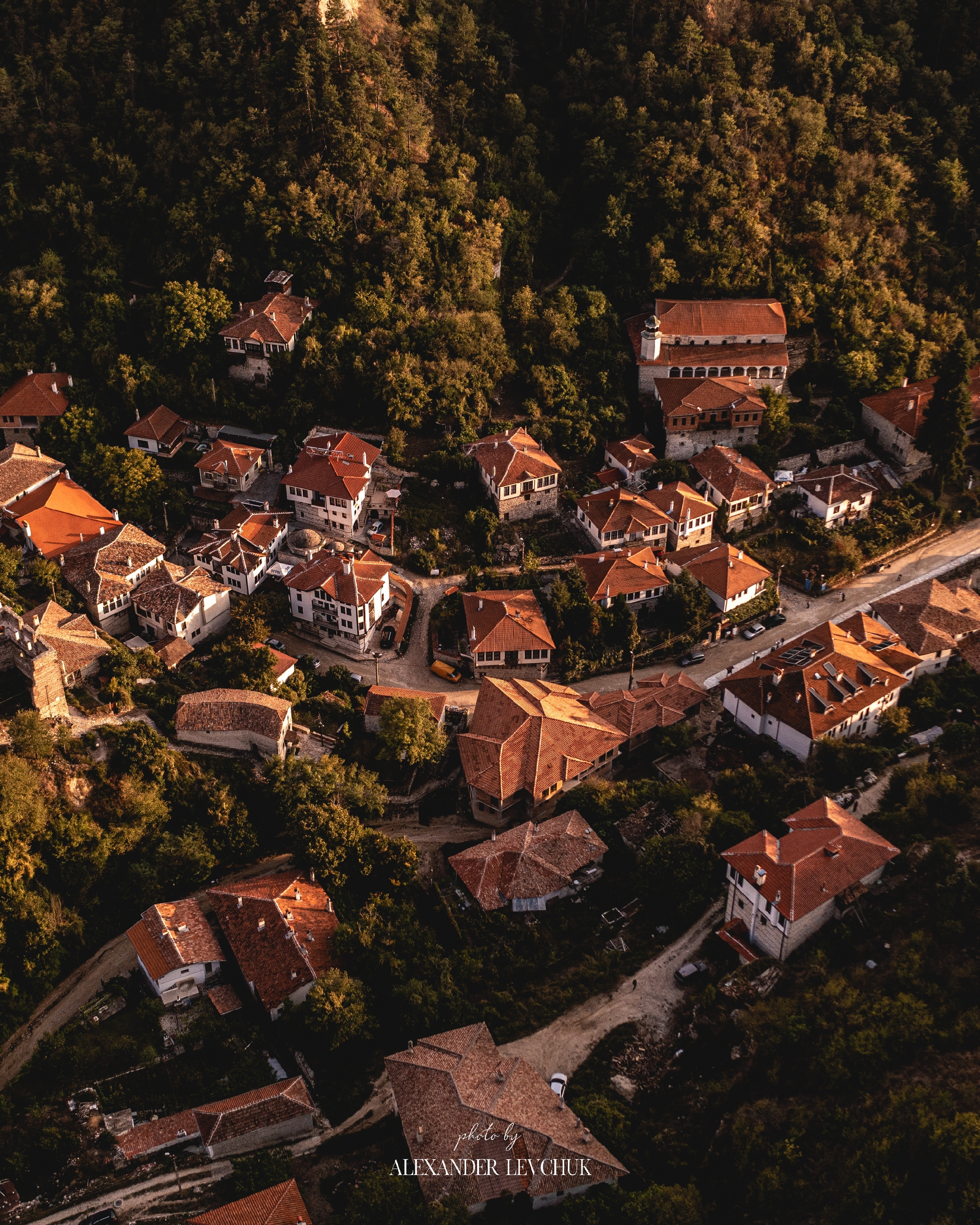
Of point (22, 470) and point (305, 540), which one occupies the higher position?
point (22, 470)

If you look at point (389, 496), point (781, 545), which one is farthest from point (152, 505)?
point (781, 545)

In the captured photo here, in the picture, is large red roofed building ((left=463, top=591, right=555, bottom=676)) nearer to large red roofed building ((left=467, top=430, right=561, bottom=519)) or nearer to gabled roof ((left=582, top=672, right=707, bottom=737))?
gabled roof ((left=582, top=672, right=707, bottom=737))

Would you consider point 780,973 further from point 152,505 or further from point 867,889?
point 152,505

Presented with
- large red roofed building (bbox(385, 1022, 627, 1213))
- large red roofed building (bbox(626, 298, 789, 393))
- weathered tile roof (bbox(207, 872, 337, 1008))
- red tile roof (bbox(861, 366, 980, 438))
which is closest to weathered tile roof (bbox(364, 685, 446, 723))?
weathered tile roof (bbox(207, 872, 337, 1008))

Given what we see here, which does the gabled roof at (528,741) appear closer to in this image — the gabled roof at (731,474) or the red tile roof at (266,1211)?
the gabled roof at (731,474)

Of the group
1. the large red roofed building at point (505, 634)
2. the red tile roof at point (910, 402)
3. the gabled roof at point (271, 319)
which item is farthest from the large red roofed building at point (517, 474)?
the red tile roof at point (910, 402)

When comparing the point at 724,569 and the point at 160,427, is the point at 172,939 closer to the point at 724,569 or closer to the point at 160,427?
the point at 160,427

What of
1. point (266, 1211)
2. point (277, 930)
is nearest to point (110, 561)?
point (277, 930)
